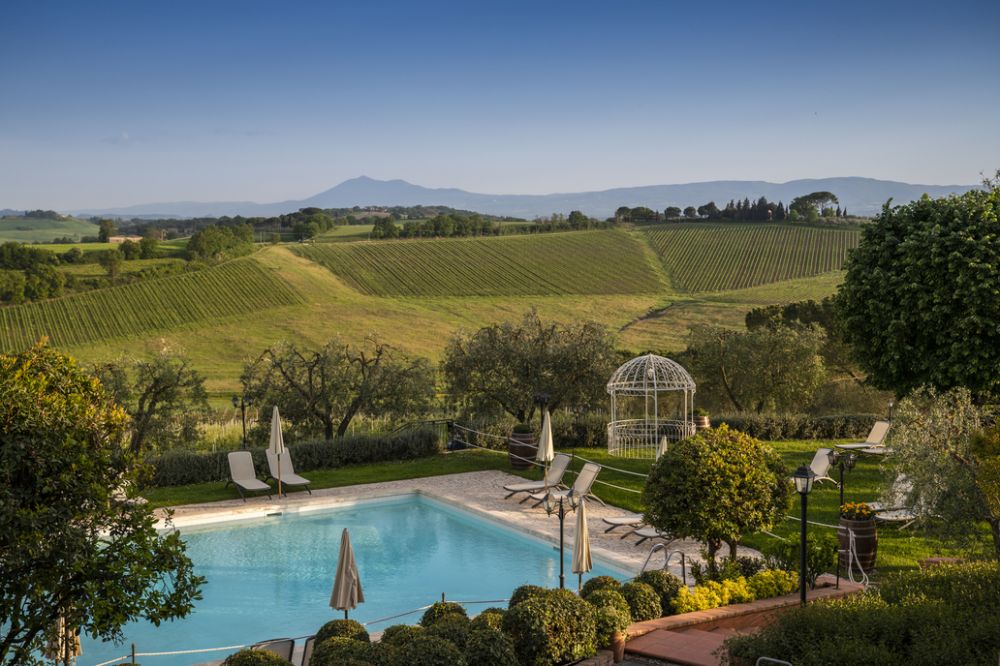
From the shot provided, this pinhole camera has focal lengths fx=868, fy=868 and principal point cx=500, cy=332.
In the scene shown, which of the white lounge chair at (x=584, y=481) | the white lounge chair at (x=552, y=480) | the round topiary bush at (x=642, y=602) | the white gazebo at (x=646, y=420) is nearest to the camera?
the round topiary bush at (x=642, y=602)

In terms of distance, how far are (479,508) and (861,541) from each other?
6.45 metres

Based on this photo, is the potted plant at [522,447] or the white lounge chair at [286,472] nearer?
the white lounge chair at [286,472]

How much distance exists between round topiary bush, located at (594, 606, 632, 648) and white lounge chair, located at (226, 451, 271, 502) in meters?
9.64

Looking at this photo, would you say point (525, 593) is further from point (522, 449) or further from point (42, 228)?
point (42, 228)

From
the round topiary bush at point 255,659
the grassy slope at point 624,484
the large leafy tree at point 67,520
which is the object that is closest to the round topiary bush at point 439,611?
the round topiary bush at point 255,659

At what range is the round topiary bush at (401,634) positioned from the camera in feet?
22.5

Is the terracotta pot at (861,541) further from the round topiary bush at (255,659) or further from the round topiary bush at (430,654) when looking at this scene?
the round topiary bush at (255,659)

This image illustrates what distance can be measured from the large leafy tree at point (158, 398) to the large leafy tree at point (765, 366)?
1507cm

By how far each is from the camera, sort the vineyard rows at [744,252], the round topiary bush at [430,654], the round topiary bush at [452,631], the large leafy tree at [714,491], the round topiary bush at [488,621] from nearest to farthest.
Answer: the round topiary bush at [430,654]
the round topiary bush at [452,631]
the round topiary bush at [488,621]
the large leafy tree at [714,491]
the vineyard rows at [744,252]

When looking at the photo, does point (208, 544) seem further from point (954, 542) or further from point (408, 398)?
point (954, 542)

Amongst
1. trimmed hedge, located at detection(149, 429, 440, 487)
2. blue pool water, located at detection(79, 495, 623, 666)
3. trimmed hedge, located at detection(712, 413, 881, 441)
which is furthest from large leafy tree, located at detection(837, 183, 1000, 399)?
trimmed hedge, located at detection(149, 429, 440, 487)

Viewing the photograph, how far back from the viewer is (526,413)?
21.1 m

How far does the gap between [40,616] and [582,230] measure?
68669mm

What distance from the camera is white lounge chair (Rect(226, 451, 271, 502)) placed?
626 inches
